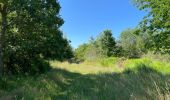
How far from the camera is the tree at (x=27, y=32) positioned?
48.5 feet

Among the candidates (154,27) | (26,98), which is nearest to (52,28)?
(154,27)

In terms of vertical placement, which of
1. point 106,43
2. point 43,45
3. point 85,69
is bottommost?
point 85,69

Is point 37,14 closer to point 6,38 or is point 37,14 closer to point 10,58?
point 6,38

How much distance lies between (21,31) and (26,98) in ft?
24.7

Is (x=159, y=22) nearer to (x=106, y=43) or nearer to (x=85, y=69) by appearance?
(x=85, y=69)

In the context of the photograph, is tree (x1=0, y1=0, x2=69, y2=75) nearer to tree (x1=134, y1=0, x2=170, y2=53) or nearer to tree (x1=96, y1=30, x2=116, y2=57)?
tree (x1=134, y1=0, x2=170, y2=53)

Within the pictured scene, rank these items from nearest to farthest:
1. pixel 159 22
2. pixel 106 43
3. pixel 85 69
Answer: pixel 159 22, pixel 85 69, pixel 106 43

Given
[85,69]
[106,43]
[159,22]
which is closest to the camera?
[159,22]

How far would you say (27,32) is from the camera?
16.4 metres

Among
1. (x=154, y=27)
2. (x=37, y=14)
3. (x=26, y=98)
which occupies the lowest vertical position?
(x=26, y=98)

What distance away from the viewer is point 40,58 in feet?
67.2

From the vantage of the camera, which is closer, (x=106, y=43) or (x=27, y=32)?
(x=27, y=32)

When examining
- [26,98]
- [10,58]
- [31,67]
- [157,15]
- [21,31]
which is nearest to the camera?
[26,98]

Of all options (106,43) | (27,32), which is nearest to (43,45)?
(27,32)
